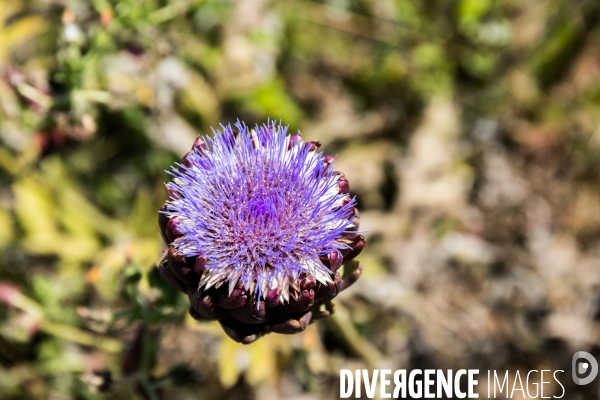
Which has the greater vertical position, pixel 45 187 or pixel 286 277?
pixel 45 187

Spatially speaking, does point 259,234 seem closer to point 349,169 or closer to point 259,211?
point 259,211

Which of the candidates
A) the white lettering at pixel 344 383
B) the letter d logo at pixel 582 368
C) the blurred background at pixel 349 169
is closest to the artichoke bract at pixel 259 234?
the blurred background at pixel 349 169

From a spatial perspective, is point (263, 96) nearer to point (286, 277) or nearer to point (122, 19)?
point (122, 19)

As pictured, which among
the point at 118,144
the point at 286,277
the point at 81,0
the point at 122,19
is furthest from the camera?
the point at 118,144

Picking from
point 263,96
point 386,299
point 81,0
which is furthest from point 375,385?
point 81,0

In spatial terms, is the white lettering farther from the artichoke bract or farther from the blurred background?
the artichoke bract

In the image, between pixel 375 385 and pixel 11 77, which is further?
pixel 375 385

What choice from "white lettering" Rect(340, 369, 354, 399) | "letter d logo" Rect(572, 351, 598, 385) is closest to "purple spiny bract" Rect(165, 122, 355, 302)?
"white lettering" Rect(340, 369, 354, 399)

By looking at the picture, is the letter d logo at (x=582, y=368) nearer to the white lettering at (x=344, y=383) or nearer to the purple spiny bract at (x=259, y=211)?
the white lettering at (x=344, y=383)
